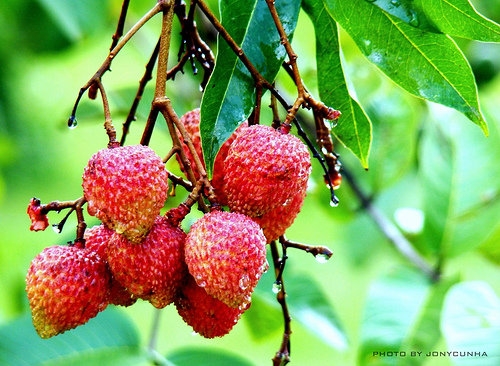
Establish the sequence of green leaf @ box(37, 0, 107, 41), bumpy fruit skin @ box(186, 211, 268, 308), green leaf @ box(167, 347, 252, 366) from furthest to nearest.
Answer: green leaf @ box(37, 0, 107, 41)
green leaf @ box(167, 347, 252, 366)
bumpy fruit skin @ box(186, 211, 268, 308)

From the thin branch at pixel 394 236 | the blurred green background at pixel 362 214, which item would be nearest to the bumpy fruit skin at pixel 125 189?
the blurred green background at pixel 362 214

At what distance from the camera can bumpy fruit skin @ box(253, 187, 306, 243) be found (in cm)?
115

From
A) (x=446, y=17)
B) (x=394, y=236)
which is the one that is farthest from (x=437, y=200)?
(x=446, y=17)

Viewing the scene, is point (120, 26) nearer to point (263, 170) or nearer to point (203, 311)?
point (263, 170)

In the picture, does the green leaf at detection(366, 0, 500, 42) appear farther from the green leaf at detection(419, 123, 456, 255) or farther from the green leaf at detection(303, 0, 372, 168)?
the green leaf at detection(419, 123, 456, 255)

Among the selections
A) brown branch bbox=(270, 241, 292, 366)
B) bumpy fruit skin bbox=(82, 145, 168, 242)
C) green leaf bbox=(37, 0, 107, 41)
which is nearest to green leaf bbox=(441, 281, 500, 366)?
brown branch bbox=(270, 241, 292, 366)

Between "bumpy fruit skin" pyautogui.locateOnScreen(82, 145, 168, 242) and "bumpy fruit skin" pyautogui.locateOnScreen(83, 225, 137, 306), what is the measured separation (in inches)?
5.3

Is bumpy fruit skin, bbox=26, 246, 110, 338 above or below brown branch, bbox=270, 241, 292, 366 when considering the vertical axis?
below

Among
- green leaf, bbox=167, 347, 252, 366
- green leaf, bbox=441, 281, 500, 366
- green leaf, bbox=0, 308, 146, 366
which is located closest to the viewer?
green leaf, bbox=441, 281, 500, 366

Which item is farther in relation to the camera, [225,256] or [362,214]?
[362,214]

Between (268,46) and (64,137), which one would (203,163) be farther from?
(64,137)

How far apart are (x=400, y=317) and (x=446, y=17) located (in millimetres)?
956

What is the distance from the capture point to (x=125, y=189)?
103cm

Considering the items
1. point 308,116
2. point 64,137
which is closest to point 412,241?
point 308,116
